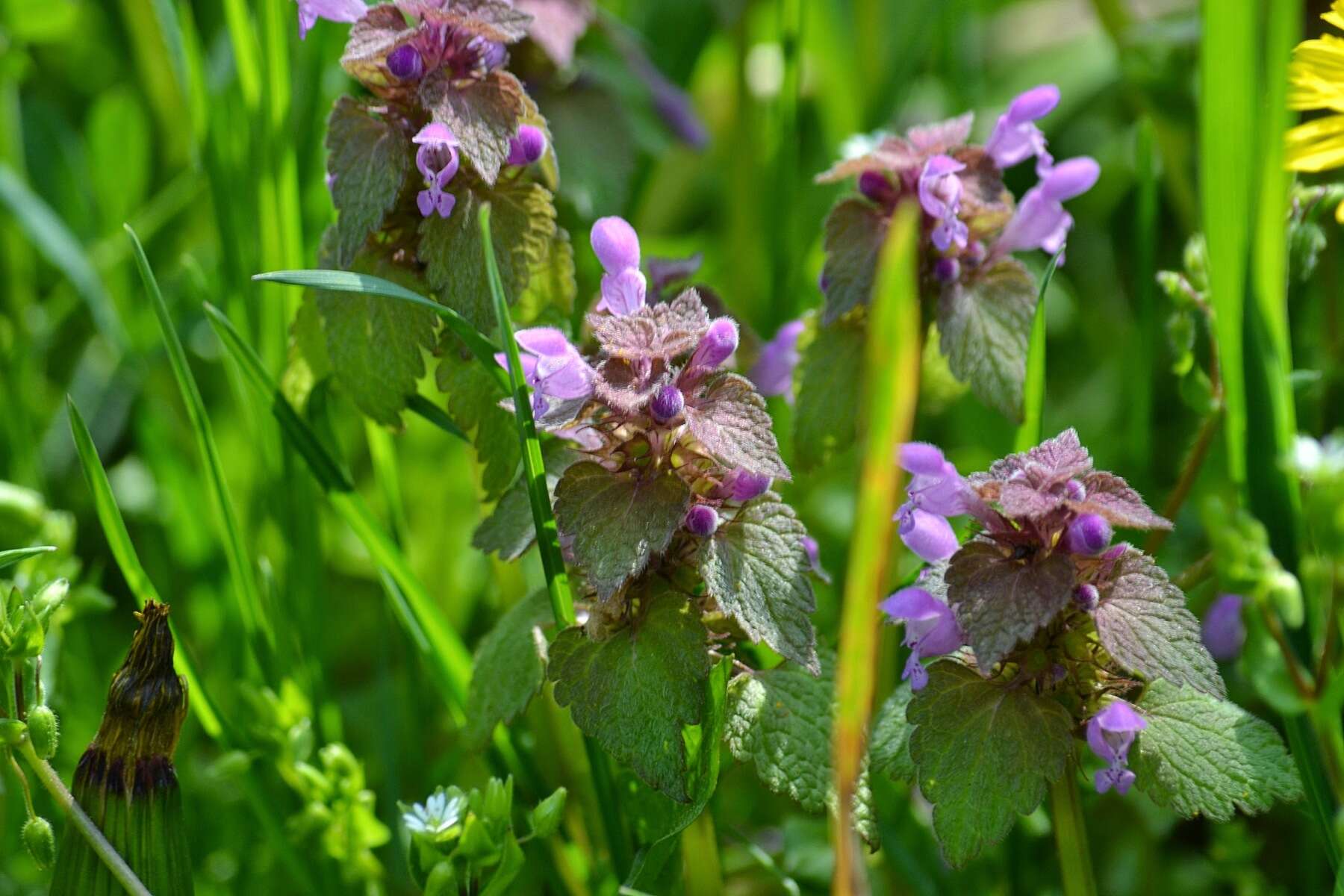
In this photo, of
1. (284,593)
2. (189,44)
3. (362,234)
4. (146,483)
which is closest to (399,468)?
(146,483)

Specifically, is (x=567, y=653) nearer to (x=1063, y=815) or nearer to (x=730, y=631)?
(x=730, y=631)

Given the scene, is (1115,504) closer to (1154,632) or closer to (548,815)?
(1154,632)

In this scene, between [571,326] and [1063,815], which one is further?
[571,326]

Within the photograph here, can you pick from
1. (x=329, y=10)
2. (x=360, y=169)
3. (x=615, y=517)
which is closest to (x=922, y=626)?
(x=615, y=517)

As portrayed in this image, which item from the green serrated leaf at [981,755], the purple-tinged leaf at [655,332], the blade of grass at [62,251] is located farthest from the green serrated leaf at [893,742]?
the blade of grass at [62,251]

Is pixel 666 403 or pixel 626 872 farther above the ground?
pixel 666 403

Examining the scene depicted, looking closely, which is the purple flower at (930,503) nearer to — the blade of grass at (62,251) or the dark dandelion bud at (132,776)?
the dark dandelion bud at (132,776)

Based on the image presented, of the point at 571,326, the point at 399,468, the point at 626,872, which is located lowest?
the point at 399,468
